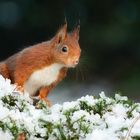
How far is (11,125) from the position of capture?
3.27 metres

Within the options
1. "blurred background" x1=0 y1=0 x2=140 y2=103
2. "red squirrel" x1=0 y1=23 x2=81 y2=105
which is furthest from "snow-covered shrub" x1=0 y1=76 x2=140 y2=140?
"blurred background" x1=0 y1=0 x2=140 y2=103

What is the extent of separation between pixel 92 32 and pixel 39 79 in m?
7.87

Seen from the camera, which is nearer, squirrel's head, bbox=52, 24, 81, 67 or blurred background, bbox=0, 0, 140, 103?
squirrel's head, bbox=52, 24, 81, 67

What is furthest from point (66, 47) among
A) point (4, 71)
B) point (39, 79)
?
point (4, 71)

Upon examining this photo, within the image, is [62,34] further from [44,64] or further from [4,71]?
[4,71]

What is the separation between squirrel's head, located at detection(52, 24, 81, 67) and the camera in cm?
531

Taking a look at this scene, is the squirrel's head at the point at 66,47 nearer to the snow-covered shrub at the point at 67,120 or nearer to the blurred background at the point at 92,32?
the snow-covered shrub at the point at 67,120

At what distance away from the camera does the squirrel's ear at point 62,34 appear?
534 centimetres

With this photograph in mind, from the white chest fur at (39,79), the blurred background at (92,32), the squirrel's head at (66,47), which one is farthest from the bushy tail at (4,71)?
the blurred background at (92,32)

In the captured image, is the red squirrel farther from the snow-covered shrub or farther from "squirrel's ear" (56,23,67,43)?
the snow-covered shrub

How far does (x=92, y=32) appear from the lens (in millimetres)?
13164

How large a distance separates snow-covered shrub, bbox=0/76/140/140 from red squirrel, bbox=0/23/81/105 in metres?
1.63

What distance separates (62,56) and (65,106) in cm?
193

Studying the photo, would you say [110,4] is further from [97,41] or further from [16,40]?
[16,40]
